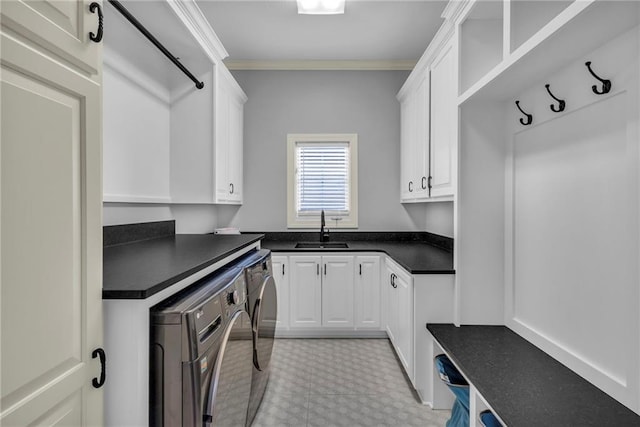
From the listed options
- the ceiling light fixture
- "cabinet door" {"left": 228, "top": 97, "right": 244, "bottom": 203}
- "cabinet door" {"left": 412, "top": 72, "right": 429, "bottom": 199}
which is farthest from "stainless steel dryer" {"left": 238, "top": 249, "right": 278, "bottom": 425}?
the ceiling light fixture

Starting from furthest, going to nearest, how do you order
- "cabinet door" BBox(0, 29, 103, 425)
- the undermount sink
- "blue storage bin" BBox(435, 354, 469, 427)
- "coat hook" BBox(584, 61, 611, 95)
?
the undermount sink
"blue storage bin" BBox(435, 354, 469, 427)
"coat hook" BBox(584, 61, 611, 95)
"cabinet door" BBox(0, 29, 103, 425)

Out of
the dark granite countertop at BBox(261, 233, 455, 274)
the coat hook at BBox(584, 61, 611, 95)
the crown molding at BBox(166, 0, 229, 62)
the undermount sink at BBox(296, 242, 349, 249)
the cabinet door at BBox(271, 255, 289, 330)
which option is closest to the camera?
the coat hook at BBox(584, 61, 611, 95)

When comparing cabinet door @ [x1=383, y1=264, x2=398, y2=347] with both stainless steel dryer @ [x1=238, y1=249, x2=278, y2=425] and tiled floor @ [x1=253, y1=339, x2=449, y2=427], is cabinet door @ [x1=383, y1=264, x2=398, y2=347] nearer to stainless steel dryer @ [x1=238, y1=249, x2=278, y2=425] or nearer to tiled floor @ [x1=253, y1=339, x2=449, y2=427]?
tiled floor @ [x1=253, y1=339, x2=449, y2=427]

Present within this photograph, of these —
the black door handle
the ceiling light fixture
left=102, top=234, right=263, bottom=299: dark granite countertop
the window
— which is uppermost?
the ceiling light fixture

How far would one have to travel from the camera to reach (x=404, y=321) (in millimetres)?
2260

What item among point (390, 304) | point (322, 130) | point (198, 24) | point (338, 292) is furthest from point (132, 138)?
point (390, 304)

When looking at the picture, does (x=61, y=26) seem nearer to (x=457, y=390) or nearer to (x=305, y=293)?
(x=457, y=390)

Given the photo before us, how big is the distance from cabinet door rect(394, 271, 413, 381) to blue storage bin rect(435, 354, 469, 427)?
0.34 meters

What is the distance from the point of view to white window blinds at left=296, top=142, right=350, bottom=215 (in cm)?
358

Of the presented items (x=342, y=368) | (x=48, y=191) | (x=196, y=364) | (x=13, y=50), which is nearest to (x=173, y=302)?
(x=196, y=364)

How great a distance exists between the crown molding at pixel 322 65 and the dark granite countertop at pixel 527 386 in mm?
2758

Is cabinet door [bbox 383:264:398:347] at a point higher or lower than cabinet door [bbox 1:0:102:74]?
lower

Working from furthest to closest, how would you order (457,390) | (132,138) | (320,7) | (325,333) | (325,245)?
(325,245)
(325,333)
(320,7)
(132,138)
(457,390)

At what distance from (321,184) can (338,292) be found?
3.81 ft
